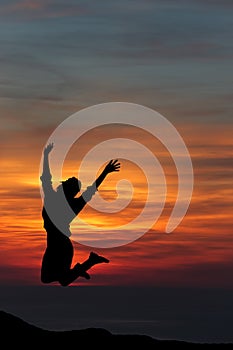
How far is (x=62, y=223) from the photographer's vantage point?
102 feet

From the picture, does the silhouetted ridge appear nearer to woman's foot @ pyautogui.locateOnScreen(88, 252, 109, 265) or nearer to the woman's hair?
woman's foot @ pyautogui.locateOnScreen(88, 252, 109, 265)

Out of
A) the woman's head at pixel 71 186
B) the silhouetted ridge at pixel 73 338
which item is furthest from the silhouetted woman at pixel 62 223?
the silhouetted ridge at pixel 73 338

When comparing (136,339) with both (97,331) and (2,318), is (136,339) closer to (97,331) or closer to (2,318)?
(97,331)

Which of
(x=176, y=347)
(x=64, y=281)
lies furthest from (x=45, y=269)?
(x=176, y=347)

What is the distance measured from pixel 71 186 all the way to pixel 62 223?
1225mm

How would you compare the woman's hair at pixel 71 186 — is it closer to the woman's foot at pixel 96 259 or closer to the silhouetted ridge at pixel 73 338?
the woman's foot at pixel 96 259

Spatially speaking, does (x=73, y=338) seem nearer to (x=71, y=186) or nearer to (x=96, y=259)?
(x=96, y=259)

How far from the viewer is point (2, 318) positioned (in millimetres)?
32562

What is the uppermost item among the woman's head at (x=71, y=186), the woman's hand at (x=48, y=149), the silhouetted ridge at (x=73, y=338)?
the woman's hand at (x=48, y=149)

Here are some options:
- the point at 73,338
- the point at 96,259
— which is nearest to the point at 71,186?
the point at 96,259

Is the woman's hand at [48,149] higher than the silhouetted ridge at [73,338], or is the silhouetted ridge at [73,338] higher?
the woman's hand at [48,149]

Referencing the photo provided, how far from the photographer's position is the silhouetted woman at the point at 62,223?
3020 cm

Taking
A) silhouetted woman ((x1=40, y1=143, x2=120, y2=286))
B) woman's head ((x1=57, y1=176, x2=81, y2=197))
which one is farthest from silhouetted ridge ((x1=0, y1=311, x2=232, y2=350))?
woman's head ((x1=57, y1=176, x2=81, y2=197))

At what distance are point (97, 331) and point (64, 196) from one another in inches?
178
